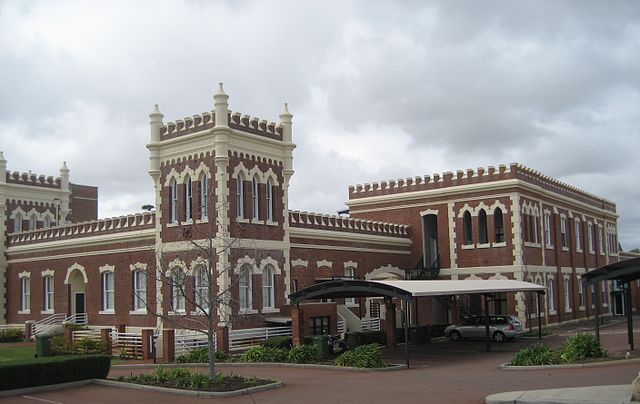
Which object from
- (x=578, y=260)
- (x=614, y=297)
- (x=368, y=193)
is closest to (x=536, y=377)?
(x=368, y=193)

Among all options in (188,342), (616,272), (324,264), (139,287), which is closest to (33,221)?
(139,287)

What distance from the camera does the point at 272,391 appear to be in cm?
1902

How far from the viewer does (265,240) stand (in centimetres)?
3291

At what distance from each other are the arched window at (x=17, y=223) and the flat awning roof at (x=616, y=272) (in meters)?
34.0

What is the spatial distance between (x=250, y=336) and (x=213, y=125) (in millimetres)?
9324

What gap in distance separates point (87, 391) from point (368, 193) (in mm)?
29123

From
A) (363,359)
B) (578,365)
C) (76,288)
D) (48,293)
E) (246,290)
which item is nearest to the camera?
(578,365)

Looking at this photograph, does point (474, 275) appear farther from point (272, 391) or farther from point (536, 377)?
point (272, 391)

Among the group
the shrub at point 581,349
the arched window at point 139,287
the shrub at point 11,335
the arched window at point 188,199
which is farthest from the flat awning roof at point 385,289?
the shrub at point 11,335

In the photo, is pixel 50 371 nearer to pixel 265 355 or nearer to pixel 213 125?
pixel 265 355

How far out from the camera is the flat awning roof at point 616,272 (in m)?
24.2

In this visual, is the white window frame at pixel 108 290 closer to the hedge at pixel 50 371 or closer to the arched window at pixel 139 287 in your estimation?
the arched window at pixel 139 287

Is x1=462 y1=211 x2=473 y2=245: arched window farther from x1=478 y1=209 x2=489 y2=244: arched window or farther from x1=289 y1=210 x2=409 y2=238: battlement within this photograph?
x1=289 y1=210 x2=409 y2=238: battlement

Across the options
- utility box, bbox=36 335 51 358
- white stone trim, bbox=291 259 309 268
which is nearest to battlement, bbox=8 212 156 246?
white stone trim, bbox=291 259 309 268
